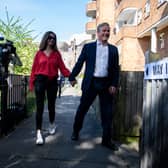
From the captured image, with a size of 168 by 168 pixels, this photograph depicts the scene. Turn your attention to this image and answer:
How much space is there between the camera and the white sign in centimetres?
361

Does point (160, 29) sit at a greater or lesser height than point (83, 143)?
greater

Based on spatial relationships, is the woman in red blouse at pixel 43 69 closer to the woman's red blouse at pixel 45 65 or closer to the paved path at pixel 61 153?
the woman's red blouse at pixel 45 65

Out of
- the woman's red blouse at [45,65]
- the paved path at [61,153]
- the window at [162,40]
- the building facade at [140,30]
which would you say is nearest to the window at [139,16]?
the building facade at [140,30]

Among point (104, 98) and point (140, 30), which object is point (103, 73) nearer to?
point (104, 98)

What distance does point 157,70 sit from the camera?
387 cm

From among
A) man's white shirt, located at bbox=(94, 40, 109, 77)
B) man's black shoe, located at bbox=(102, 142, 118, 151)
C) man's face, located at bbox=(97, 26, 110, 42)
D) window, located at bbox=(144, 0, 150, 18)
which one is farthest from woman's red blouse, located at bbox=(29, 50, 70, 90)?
window, located at bbox=(144, 0, 150, 18)

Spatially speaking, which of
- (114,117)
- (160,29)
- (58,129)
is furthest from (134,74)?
(160,29)

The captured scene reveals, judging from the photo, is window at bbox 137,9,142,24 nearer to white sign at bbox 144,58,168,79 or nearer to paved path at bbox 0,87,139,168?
paved path at bbox 0,87,139,168

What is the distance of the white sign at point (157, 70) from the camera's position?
361 cm

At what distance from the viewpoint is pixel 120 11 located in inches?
1567

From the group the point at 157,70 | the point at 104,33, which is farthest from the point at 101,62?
the point at 157,70

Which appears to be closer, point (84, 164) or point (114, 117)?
point (84, 164)

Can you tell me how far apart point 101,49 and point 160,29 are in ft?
78.7

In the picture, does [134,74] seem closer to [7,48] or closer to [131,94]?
[131,94]
